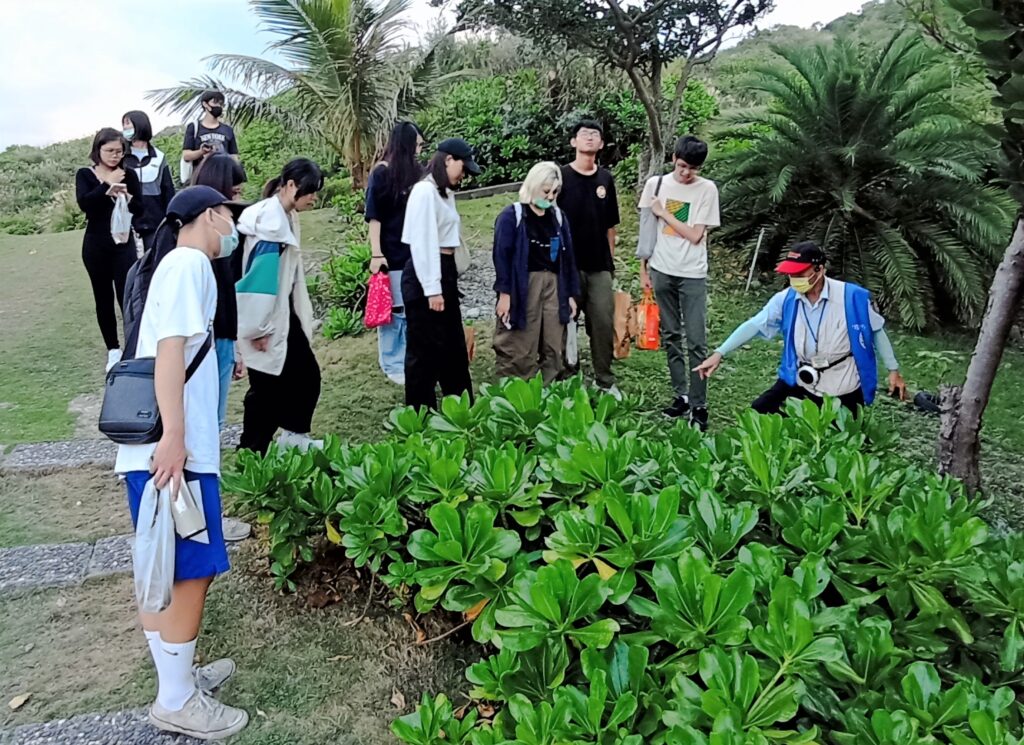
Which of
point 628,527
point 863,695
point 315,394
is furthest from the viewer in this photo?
point 315,394

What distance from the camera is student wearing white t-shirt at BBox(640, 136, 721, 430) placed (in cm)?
540

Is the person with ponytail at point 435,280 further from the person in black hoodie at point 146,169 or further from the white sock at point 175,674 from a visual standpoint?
the person in black hoodie at point 146,169

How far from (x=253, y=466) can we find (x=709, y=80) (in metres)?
15.3

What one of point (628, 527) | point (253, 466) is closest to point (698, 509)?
point (628, 527)

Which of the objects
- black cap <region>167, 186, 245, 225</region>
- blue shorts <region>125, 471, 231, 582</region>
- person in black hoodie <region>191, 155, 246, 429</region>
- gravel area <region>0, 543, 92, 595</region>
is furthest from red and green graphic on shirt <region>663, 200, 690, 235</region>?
gravel area <region>0, 543, 92, 595</region>

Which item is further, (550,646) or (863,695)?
(550,646)

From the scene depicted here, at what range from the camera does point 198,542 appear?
8.75ft

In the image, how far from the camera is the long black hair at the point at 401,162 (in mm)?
4996

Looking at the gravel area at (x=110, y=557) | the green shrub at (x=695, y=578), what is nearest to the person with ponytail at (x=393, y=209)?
the gravel area at (x=110, y=557)

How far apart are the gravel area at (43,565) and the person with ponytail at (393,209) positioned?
2104 mm

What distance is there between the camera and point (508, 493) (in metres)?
2.81

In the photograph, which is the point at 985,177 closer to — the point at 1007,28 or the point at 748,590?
the point at 1007,28

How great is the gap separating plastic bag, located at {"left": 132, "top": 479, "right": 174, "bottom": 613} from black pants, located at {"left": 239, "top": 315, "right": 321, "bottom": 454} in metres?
1.83

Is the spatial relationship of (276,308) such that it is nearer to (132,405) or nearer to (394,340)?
(394,340)
